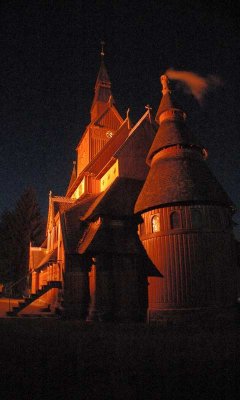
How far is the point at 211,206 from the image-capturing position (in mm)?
16797

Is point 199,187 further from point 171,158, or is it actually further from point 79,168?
point 79,168

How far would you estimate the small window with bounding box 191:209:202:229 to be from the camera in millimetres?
16294

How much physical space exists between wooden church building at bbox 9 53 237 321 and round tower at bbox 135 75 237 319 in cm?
5

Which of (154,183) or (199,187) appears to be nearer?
(199,187)

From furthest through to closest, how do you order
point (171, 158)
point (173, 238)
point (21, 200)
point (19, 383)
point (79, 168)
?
point (21, 200) → point (79, 168) → point (171, 158) → point (173, 238) → point (19, 383)

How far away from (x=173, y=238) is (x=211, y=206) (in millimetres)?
2776

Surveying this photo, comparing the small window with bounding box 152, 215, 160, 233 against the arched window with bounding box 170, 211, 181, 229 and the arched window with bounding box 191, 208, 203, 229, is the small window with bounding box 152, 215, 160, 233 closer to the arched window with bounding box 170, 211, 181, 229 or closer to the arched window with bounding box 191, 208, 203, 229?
the arched window with bounding box 170, 211, 181, 229

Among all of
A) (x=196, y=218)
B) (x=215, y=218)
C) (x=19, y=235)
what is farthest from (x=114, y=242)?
A: (x=19, y=235)

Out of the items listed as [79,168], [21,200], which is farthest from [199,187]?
[21,200]

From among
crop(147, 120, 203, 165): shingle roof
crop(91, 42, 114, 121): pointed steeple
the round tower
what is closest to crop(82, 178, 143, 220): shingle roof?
the round tower

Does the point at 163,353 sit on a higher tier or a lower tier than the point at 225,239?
lower

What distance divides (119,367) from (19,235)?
154 ft

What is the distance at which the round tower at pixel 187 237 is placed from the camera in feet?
50.8

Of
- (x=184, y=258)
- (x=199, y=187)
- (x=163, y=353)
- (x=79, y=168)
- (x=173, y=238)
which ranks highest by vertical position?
(x=79, y=168)
